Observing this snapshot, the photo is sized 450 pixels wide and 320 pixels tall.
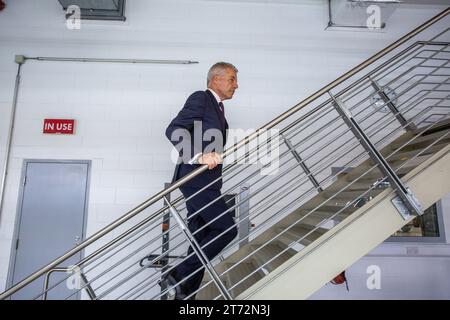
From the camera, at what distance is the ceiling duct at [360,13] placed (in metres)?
3.32

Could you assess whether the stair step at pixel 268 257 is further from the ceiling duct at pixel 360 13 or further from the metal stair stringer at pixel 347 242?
the ceiling duct at pixel 360 13

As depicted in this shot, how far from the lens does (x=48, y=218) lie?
330cm

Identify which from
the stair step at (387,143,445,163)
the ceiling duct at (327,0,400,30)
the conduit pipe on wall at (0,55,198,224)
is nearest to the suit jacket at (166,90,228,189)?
the stair step at (387,143,445,163)

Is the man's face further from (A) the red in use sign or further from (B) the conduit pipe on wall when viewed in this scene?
(A) the red in use sign

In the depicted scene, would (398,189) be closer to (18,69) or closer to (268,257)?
(268,257)

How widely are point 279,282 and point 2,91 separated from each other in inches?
152

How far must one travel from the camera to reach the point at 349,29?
376cm

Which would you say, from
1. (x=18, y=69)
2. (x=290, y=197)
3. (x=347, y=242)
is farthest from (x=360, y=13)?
(x=18, y=69)

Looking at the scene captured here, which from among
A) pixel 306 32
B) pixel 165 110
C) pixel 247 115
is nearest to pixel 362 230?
pixel 247 115

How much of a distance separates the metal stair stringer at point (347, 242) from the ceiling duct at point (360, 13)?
2384mm

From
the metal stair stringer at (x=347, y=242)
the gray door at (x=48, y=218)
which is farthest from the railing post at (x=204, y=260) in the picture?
the gray door at (x=48, y=218)

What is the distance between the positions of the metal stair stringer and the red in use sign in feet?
9.52
